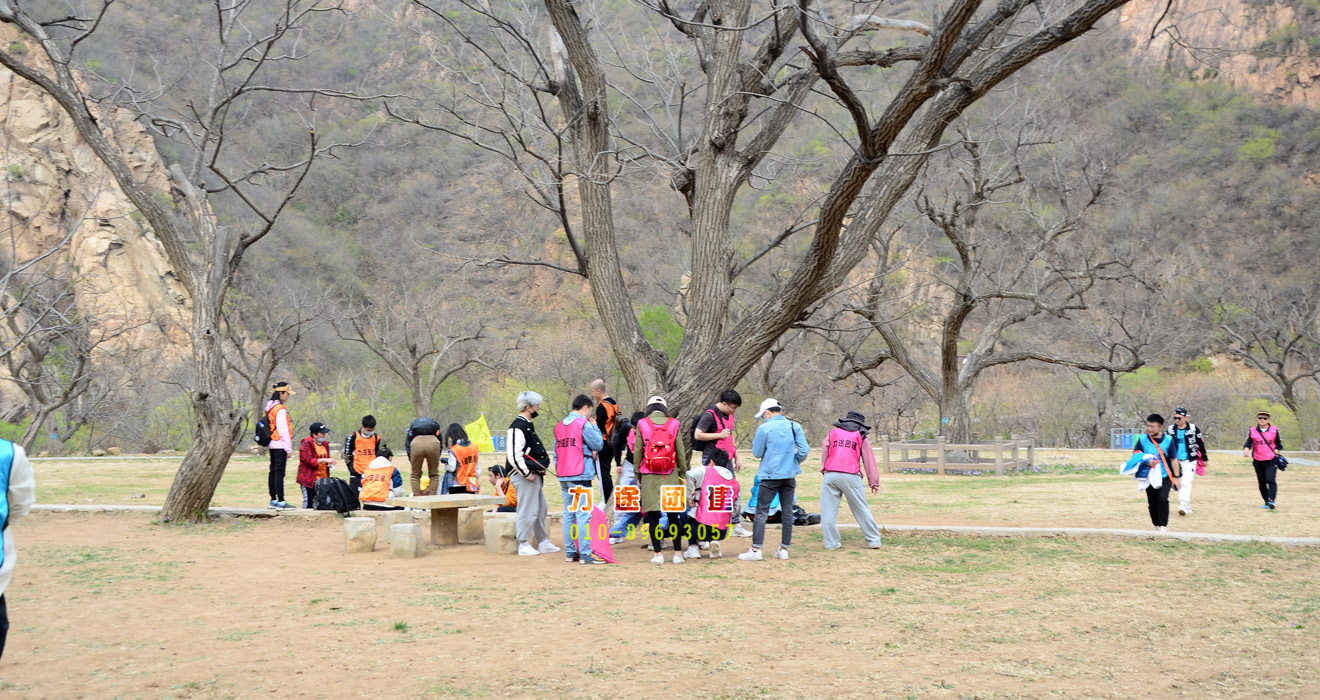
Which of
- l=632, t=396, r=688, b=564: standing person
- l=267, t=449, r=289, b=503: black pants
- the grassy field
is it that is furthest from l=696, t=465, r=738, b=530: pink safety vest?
l=267, t=449, r=289, b=503: black pants

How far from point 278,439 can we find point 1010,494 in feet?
40.6

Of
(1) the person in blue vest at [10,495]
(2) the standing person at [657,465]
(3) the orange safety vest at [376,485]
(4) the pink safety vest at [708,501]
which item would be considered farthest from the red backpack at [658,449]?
(1) the person in blue vest at [10,495]

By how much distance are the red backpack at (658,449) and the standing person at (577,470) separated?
47 cm

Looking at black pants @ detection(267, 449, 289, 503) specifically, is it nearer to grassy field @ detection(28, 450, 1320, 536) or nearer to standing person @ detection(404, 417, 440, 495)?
standing person @ detection(404, 417, 440, 495)

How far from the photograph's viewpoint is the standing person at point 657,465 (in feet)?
30.3

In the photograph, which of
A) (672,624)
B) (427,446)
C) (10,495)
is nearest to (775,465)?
(672,624)

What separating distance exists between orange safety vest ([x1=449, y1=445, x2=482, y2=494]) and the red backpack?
3.67m

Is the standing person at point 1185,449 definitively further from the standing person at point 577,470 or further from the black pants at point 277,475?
the black pants at point 277,475

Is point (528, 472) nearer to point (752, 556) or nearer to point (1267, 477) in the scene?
point (752, 556)

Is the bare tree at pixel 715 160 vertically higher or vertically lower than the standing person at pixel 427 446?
higher

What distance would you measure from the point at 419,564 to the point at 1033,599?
5613 mm

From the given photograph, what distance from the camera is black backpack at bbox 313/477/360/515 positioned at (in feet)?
41.5

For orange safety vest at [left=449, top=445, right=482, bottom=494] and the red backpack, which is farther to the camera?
orange safety vest at [left=449, top=445, right=482, bottom=494]

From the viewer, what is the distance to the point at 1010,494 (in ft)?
56.7
